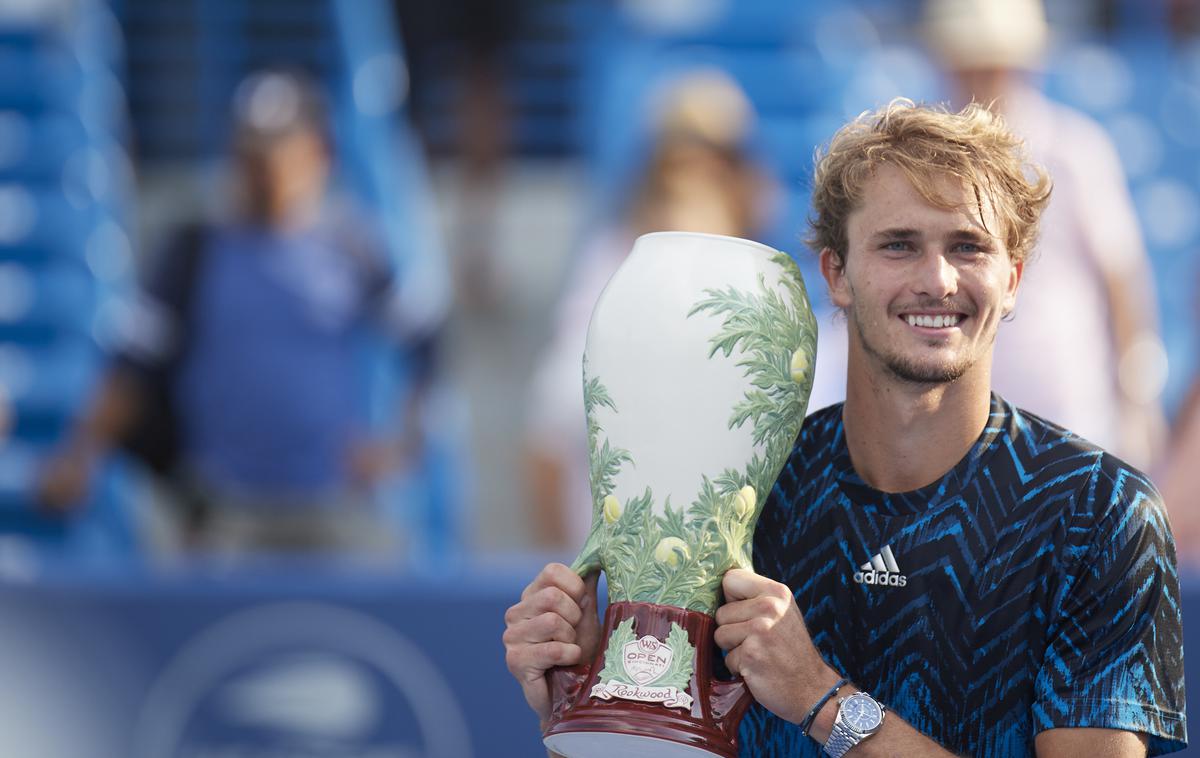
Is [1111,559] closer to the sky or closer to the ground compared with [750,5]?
closer to the ground

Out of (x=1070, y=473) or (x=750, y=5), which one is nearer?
(x=1070, y=473)

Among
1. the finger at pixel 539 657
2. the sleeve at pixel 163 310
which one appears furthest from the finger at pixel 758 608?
the sleeve at pixel 163 310

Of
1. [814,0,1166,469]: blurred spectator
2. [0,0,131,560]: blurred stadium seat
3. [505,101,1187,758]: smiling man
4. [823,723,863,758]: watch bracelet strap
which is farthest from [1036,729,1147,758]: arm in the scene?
[0,0,131,560]: blurred stadium seat

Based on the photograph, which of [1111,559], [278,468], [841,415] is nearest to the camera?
[1111,559]

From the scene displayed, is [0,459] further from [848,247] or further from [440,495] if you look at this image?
[848,247]

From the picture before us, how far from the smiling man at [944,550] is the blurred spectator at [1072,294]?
2098 millimetres

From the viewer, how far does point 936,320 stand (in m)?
1.98

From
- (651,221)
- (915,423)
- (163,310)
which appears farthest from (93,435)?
(915,423)

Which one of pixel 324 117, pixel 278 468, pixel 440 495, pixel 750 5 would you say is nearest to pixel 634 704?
pixel 278 468

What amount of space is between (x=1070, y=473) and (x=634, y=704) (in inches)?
24.6

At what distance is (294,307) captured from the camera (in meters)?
5.05

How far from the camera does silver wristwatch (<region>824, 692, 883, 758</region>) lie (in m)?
1.90

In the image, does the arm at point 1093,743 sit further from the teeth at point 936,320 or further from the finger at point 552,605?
the finger at point 552,605

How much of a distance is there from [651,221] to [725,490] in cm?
262
